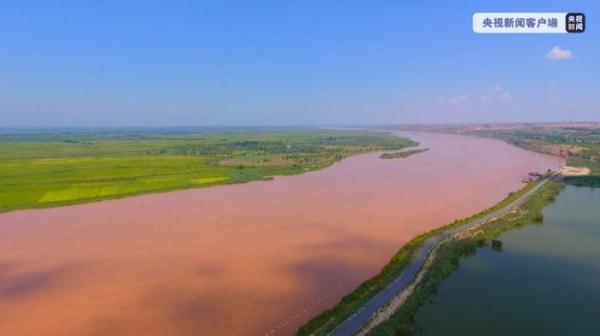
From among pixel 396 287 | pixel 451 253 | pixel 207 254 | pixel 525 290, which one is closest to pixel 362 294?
pixel 396 287

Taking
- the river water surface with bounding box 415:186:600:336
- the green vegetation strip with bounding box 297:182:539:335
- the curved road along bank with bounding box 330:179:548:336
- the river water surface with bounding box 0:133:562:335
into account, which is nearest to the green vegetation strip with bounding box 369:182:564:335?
the river water surface with bounding box 415:186:600:336

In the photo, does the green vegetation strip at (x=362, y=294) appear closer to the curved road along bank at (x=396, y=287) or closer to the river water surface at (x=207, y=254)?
the curved road along bank at (x=396, y=287)

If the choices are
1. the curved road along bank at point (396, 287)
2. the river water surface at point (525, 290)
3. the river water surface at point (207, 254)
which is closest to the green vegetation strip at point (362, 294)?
the curved road along bank at point (396, 287)

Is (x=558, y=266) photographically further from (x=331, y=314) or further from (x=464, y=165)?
(x=464, y=165)

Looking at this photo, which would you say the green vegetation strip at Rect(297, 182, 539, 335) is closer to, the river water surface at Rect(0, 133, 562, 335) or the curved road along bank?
the curved road along bank

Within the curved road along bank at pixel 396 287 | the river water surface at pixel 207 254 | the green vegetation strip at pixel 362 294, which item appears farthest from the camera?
the river water surface at pixel 207 254
